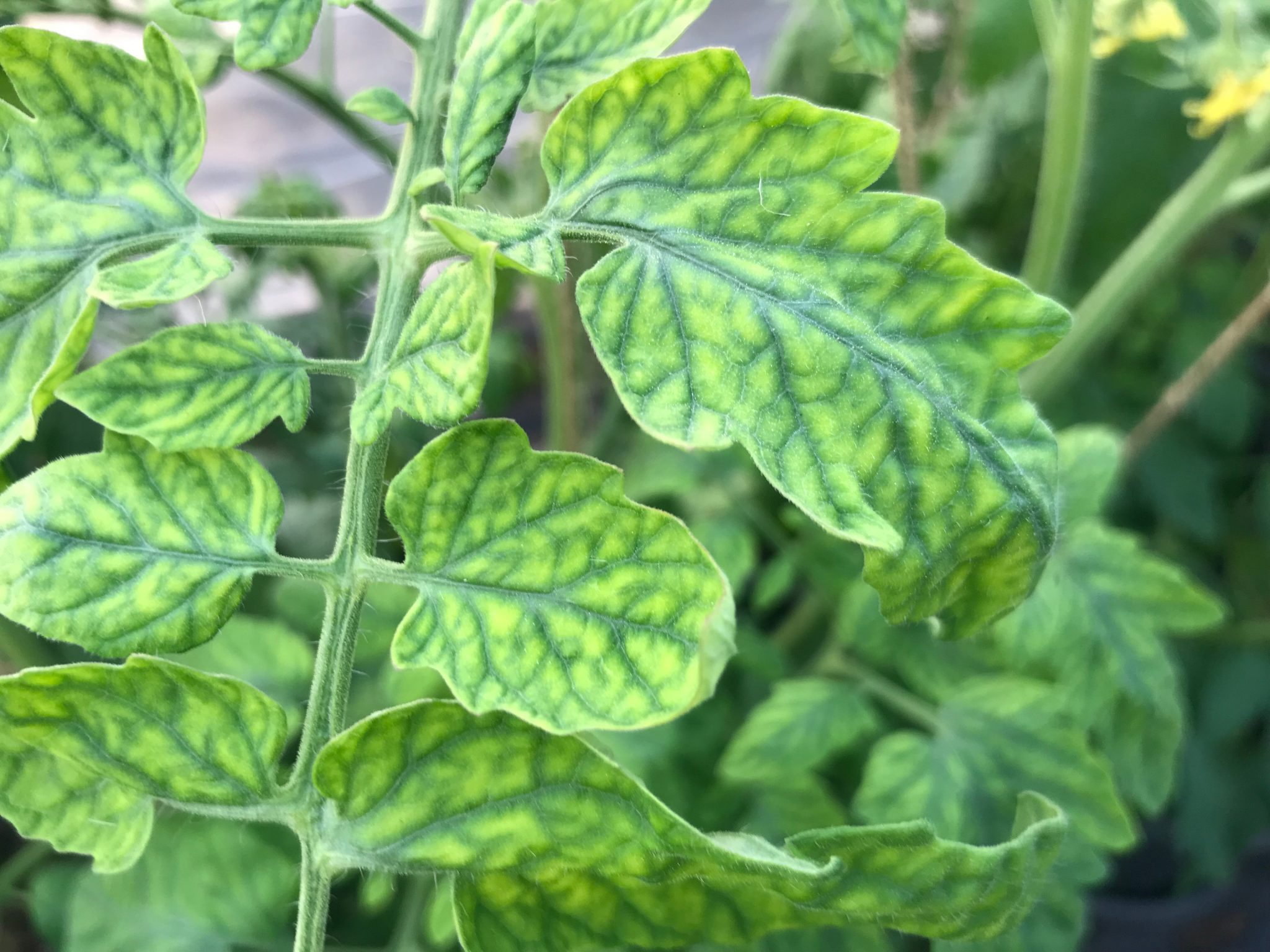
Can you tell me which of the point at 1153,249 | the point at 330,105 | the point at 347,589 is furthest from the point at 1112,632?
the point at 330,105

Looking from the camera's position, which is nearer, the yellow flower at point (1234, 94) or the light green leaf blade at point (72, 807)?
the light green leaf blade at point (72, 807)

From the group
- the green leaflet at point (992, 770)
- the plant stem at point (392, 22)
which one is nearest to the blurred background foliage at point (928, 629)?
the green leaflet at point (992, 770)

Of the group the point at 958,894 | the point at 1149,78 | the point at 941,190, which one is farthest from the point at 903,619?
the point at 941,190

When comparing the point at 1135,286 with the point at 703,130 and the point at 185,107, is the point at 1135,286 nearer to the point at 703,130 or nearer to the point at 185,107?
the point at 703,130

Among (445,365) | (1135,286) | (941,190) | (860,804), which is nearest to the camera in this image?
(445,365)

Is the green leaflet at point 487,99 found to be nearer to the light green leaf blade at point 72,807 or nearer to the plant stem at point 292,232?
the plant stem at point 292,232

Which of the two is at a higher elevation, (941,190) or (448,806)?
(941,190)
